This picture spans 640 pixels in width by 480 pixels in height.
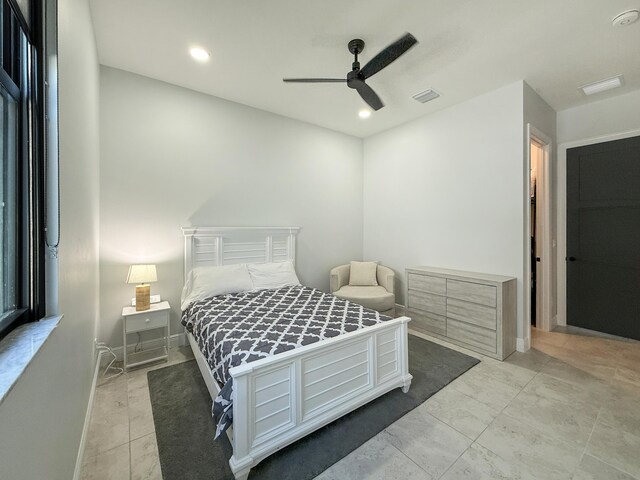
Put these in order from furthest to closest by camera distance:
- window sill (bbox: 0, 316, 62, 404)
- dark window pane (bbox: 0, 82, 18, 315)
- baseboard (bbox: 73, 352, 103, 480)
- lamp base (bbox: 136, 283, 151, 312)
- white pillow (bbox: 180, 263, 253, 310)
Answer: white pillow (bbox: 180, 263, 253, 310)
lamp base (bbox: 136, 283, 151, 312)
baseboard (bbox: 73, 352, 103, 480)
dark window pane (bbox: 0, 82, 18, 315)
window sill (bbox: 0, 316, 62, 404)

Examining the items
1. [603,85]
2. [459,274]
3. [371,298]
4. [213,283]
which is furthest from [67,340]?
[603,85]

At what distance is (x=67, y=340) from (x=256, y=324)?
1.09m

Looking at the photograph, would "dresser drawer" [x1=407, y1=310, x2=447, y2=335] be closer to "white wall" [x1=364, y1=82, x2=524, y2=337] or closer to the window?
"white wall" [x1=364, y1=82, x2=524, y2=337]

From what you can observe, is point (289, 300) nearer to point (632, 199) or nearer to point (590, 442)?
point (590, 442)

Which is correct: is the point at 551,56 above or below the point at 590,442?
above

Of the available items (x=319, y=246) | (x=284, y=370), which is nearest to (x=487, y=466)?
(x=284, y=370)

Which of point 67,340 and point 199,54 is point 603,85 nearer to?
point 199,54

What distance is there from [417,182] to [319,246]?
1.72 metres

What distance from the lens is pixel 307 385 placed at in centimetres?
172

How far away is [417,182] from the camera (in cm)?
393

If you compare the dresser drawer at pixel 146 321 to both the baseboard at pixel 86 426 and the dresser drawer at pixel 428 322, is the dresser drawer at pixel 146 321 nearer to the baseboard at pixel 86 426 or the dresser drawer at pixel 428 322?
the baseboard at pixel 86 426

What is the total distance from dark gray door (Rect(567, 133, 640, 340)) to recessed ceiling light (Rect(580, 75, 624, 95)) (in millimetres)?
629

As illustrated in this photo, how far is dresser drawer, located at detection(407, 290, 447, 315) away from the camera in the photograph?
3.22 meters

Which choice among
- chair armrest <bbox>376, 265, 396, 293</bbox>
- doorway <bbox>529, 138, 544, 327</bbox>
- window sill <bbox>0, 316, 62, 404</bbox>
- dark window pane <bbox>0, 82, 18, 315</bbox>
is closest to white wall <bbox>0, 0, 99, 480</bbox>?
window sill <bbox>0, 316, 62, 404</bbox>
